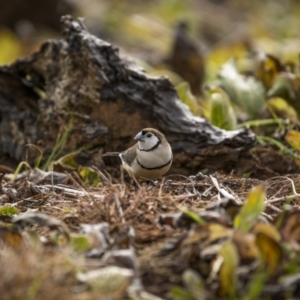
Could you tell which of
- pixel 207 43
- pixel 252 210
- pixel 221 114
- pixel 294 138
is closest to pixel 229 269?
pixel 252 210

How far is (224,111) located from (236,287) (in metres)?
3.35

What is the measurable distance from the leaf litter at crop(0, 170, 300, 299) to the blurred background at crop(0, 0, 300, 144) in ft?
8.73

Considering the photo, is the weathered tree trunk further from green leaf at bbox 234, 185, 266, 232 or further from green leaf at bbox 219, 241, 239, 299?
green leaf at bbox 219, 241, 239, 299

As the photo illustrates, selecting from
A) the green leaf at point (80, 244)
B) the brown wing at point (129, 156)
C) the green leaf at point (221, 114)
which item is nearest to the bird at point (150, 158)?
the brown wing at point (129, 156)

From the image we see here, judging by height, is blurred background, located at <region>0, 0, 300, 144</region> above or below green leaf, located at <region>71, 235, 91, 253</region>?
above

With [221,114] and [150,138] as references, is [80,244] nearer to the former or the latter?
[150,138]

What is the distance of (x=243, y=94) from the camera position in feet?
22.7

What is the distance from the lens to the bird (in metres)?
4.97

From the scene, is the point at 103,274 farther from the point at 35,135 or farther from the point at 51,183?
the point at 35,135

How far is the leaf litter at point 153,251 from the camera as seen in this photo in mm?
2898

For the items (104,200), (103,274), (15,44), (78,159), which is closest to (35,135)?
(78,159)

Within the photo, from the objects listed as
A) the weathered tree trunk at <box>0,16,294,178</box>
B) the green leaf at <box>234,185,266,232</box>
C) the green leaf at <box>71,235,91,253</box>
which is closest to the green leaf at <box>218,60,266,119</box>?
the weathered tree trunk at <box>0,16,294,178</box>

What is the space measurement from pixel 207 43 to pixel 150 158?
8718 mm

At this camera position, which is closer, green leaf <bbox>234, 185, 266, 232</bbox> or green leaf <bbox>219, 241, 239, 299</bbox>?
green leaf <bbox>219, 241, 239, 299</bbox>
